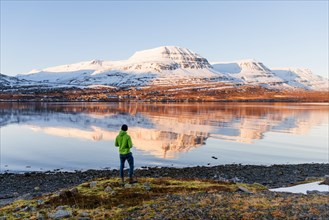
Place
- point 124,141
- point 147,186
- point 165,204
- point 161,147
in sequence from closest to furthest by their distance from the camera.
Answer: point 165,204 < point 147,186 < point 124,141 < point 161,147

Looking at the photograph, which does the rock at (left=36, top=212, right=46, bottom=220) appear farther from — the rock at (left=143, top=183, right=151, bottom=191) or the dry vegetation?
the rock at (left=143, top=183, right=151, bottom=191)

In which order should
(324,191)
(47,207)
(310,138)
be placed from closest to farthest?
(47,207)
(324,191)
(310,138)

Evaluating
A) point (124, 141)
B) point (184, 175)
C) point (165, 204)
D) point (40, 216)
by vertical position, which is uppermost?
point (124, 141)

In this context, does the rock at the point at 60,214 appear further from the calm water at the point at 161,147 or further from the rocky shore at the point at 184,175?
the calm water at the point at 161,147

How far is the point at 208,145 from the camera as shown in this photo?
5134 centimetres

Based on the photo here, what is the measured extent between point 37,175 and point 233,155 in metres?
22.2

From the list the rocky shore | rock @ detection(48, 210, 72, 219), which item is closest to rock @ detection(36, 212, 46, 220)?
rock @ detection(48, 210, 72, 219)

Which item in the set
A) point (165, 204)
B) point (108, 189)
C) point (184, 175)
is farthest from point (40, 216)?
point (184, 175)

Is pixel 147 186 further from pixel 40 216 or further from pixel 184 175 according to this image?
pixel 184 175

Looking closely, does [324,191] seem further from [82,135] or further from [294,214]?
[82,135]

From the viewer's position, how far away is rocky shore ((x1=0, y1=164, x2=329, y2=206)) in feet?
88.8

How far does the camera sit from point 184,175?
31.3 metres

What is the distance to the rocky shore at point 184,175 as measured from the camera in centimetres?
2708

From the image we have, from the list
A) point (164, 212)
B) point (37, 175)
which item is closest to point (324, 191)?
point (164, 212)
